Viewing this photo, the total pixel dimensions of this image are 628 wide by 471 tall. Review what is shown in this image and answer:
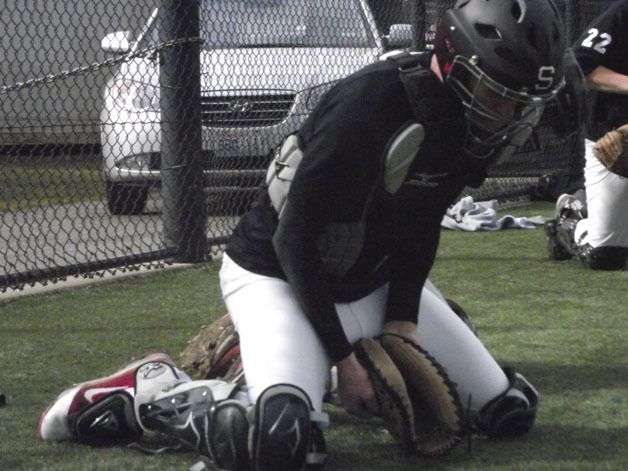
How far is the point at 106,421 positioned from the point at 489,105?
136 cm

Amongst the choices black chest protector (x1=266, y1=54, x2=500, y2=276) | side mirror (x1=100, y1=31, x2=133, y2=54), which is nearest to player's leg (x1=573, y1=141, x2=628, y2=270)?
side mirror (x1=100, y1=31, x2=133, y2=54)

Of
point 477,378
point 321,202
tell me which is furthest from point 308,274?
point 477,378

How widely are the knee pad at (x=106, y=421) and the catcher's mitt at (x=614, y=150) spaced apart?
3.43 metres

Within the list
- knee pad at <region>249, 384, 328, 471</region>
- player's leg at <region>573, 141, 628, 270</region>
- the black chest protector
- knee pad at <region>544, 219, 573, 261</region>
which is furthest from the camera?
knee pad at <region>544, 219, 573, 261</region>

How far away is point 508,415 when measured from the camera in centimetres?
385

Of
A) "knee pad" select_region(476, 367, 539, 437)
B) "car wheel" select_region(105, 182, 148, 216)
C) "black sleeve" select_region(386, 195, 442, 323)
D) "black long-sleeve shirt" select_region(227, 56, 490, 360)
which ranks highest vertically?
"black long-sleeve shirt" select_region(227, 56, 490, 360)

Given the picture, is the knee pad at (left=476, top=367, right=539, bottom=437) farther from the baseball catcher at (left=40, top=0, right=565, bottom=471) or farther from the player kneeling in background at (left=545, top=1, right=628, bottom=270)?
the player kneeling in background at (left=545, top=1, right=628, bottom=270)

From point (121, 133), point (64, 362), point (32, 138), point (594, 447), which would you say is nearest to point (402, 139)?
point (594, 447)

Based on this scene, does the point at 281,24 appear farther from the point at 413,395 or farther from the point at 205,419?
the point at 205,419

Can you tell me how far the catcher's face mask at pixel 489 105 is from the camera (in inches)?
134

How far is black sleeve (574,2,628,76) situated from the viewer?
259 inches

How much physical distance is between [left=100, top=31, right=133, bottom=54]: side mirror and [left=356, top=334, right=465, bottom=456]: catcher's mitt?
411cm

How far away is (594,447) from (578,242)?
11.5 feet

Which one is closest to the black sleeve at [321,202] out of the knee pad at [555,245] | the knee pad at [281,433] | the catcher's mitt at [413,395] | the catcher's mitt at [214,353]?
the catcher's mitt at [413,395]
